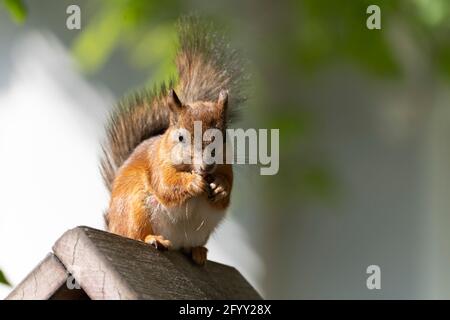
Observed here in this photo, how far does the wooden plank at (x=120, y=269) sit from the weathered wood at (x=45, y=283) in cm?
2

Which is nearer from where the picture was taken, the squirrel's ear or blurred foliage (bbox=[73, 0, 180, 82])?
the squirrel's ear

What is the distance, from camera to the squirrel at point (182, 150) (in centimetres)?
210

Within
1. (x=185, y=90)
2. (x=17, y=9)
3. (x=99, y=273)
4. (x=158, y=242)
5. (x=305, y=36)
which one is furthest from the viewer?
(x=305, y=36)

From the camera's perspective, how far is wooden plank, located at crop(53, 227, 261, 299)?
1.51m

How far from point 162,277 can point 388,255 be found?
8.85 ft

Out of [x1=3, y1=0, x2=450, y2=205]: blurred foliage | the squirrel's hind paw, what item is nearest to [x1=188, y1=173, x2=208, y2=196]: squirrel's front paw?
the squirrel's hind paw

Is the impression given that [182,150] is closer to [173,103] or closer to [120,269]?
[173,103]

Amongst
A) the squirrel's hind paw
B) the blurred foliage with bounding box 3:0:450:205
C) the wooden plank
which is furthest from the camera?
the blurred foliage with bounding box 3:0:450:205

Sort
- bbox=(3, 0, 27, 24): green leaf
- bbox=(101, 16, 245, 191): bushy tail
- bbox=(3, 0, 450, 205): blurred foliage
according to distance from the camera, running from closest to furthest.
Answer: bbox=(3, 0, 27, 24): green leaf < bbox=(101, 16, 245, 191): bushy tail < bbox=(3, 0, 450, 205): blurred foliage

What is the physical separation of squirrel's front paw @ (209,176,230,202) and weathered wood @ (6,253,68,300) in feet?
1.90

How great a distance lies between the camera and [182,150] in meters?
2.11

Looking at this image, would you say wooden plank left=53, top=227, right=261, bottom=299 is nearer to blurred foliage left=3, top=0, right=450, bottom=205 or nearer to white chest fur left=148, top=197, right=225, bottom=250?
white chest fur left=148, top=197, right=225, bottom=250

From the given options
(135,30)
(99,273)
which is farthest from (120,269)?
(135,30)

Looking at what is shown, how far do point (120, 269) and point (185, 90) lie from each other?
2.89 ft
